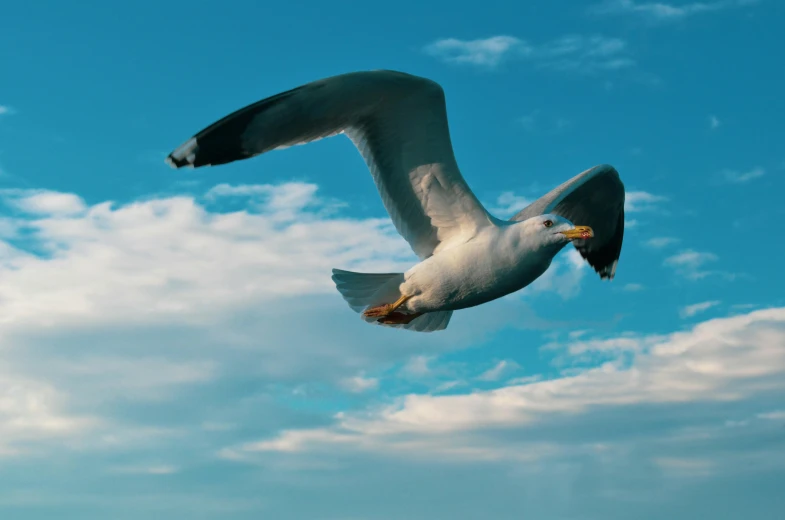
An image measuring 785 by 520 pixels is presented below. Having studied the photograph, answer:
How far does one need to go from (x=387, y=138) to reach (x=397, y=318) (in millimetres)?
2337

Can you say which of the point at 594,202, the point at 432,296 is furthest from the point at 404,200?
the point at 594,202

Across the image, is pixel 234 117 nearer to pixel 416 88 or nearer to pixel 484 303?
pixel 416 88

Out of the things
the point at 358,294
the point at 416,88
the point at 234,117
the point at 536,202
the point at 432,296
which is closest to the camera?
the point at 234,117

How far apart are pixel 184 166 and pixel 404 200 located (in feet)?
9.55

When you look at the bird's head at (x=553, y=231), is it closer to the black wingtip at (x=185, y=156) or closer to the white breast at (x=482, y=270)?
the white breast at (x=482, y=270)

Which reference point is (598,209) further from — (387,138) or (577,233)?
(387,138)

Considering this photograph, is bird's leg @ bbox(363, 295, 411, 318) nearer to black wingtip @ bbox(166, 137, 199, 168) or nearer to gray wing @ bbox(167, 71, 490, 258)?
gray wing @ bbox(167, 71, 490, 258)

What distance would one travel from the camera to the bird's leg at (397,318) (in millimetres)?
11484

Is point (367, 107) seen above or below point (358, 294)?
above

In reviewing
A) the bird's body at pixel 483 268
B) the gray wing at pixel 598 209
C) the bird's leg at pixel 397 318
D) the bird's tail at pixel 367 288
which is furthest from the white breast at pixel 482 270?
the gray wing at pixel 598 209

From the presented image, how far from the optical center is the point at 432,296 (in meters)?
11.0

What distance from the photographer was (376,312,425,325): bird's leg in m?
11.5

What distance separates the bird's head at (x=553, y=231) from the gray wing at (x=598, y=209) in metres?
2.07

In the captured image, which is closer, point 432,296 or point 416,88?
point 416,88
